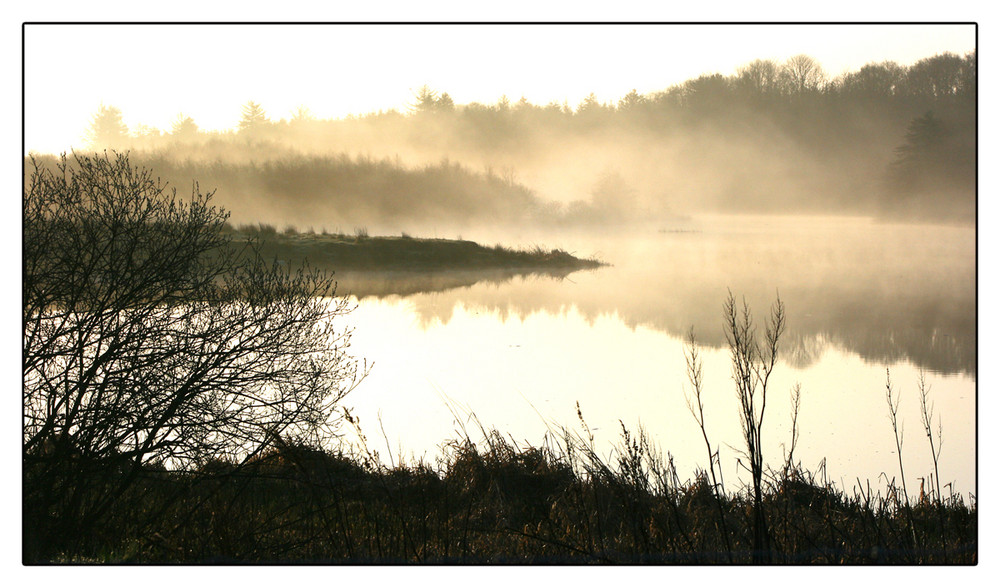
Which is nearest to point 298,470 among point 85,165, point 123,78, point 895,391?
point 85,165

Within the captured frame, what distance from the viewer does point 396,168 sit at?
4.96 m

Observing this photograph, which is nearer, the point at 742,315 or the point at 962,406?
the point at 962,406

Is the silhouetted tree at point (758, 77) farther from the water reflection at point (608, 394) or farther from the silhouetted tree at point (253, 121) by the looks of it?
the silhouetted tree at point (253, 121)

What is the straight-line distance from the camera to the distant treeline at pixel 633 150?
4.37 meters

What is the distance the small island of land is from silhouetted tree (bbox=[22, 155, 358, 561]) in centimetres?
13

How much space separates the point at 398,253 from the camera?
194 inches

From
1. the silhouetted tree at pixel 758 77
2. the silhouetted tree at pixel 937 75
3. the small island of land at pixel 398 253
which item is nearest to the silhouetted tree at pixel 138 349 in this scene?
the small island of land at pixel 398 253

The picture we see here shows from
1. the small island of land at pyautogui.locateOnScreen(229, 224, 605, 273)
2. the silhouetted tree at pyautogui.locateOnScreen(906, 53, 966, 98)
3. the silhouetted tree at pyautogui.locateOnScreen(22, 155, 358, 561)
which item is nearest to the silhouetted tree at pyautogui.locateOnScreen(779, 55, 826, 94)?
the silhouetted tree at pyautogui.locateOnScreen(906, 53, 966, 98)

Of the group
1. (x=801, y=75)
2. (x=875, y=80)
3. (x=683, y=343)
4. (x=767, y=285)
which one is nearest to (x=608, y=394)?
(x=683, y=343)

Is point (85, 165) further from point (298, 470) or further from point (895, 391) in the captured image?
point (895, 391)

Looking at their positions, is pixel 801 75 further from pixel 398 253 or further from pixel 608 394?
pixel 398 253

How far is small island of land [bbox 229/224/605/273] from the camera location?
4586mm

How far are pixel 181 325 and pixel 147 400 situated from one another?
0.48 metres

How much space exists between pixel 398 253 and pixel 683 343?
6.25 feet
